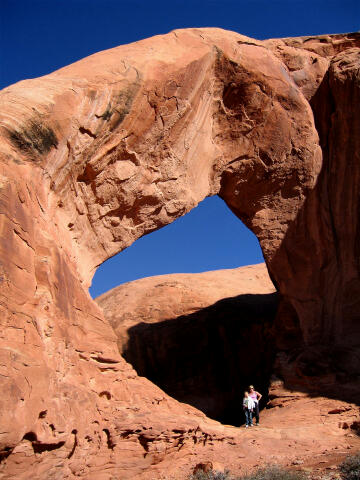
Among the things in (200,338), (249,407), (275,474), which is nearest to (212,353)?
(200,338)

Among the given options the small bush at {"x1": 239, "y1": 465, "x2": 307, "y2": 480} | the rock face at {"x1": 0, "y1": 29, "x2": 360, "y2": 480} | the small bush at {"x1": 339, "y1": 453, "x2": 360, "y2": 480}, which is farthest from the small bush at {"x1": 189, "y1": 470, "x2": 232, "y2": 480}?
the small bush at {"x1": 339, "y1": 453, "x2": 360, "y2": 480}

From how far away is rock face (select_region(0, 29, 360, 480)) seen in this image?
6.67 m

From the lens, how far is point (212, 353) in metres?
17.1

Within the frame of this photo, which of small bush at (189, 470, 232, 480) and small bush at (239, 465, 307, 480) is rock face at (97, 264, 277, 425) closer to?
small bush at (239, 465, 307, 480)

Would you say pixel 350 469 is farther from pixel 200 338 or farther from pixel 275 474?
pixel 200 338

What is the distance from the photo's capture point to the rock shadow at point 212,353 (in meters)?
15.7

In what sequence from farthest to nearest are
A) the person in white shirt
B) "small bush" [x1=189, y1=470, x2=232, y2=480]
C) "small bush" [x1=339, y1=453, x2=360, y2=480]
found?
the person in white shirt < "small bush" [x1=189, y1=470, x2=232, y2=480] < "small bush" [x1=339, y1=453, x2=360, y2=480]

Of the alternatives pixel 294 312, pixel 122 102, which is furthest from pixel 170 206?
pixel 294 312

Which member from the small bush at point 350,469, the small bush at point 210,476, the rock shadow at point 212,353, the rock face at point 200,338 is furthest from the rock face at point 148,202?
the rock face at point 200,338

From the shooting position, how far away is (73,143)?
8.30 m

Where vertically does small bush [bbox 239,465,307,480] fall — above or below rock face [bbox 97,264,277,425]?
below

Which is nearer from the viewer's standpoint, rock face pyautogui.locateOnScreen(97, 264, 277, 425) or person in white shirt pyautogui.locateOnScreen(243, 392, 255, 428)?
person in white shirt pyautogui.locateOnScreen(243, 392, 255, 428)

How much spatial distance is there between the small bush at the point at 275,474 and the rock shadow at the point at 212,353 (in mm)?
7422

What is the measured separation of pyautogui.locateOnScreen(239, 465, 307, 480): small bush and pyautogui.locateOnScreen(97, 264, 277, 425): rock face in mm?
7085
